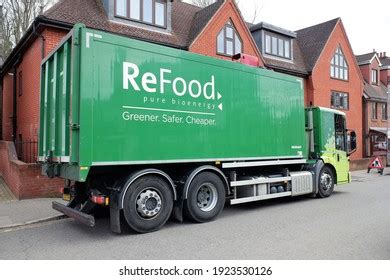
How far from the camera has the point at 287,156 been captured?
9.66m

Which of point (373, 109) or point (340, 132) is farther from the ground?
point (373, 109)

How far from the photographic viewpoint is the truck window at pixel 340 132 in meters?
11.5

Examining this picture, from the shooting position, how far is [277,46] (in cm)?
2125

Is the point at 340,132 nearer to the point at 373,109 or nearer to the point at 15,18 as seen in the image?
the point at 373,109

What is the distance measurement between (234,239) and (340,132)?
7137 mm

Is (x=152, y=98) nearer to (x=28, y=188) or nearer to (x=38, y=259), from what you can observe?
(x=38, y=259)

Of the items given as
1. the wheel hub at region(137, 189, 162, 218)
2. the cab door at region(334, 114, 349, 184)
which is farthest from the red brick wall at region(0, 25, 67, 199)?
the cab door at region(334, 114, 349, 184)

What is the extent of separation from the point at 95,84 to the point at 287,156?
222 inches

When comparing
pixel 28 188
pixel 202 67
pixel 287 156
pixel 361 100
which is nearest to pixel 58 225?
pixel 28 188

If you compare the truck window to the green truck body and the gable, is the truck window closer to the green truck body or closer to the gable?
the green truck body

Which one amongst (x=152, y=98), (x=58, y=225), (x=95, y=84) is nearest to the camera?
(x=95, y=84)

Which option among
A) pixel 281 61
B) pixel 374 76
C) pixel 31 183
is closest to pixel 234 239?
pixel 31 183

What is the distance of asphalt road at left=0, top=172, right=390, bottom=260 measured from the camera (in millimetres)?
5332

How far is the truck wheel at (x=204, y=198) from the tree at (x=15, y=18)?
21964mm
